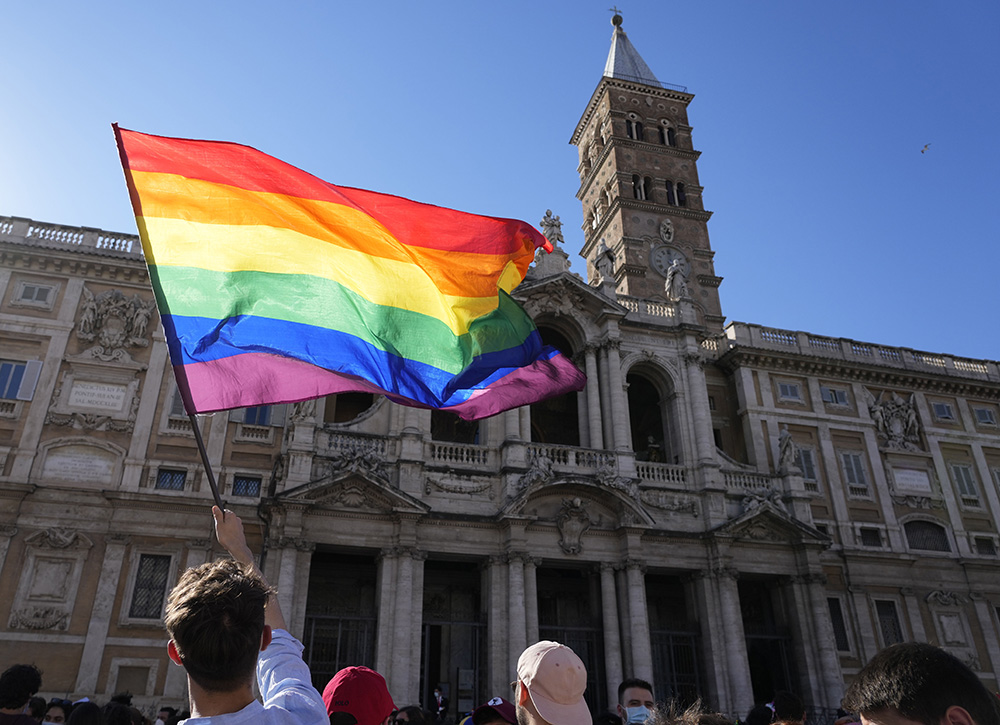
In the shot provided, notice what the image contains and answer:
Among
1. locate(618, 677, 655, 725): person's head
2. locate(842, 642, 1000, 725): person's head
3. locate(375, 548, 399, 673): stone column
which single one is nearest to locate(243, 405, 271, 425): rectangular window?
locate(375, 548, 399, 673): stone column

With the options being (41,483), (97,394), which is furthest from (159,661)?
(97,394)

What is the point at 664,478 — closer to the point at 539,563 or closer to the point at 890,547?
the point at 539,563

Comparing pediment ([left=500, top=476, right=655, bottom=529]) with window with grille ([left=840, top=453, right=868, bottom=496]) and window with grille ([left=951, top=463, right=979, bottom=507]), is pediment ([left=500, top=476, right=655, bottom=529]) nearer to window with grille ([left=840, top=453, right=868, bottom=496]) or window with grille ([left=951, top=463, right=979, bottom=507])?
window with grille ([left=840, top=453, right=868, bottom=496])

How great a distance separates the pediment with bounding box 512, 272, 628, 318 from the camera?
2939 centimetres

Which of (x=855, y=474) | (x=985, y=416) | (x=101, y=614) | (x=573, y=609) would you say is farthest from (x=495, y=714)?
(x=985, y=416)

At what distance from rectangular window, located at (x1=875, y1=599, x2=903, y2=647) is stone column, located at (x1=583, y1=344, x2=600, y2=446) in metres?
13.6

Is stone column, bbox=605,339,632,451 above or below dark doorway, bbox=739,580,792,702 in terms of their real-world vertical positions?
above

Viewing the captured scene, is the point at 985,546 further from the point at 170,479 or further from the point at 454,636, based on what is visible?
the point at 170,479

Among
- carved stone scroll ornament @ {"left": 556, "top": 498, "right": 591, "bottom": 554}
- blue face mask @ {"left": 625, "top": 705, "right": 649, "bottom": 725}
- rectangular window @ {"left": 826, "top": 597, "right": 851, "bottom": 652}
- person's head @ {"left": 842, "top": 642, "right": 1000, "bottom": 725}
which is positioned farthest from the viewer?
rectangular window @ {"left": 826, "top": 597, "right": 851, "bottom": 652}

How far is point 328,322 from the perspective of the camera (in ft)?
27.5

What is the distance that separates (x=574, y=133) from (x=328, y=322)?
48.9m

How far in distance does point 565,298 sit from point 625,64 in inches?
1186

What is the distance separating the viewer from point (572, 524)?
25.6 meters

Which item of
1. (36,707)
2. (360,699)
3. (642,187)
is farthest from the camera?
(642,187)
